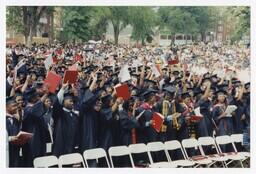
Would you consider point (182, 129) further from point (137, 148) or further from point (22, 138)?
point (22, 138)

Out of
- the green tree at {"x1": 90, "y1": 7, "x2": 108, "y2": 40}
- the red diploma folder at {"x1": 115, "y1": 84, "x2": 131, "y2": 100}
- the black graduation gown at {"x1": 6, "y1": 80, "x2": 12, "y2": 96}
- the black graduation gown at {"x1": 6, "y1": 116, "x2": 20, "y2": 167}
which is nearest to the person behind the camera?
the black graduation gown at {"x1": 6, "y1": 116, "x2": 20, "y2": 167}

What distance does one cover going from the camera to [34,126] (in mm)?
7059

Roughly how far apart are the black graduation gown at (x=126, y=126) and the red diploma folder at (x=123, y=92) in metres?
0.20

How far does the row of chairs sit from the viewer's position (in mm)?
7109

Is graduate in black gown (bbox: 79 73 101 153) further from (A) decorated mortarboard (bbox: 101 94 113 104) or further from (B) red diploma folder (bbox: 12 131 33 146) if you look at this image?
(B) red diploma folder (bbox: 12 131 33 146)

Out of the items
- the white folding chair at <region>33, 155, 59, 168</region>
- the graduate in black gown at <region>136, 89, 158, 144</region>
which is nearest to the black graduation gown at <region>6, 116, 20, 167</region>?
the white folding chair at <region>33, 155, 59, 168</region>

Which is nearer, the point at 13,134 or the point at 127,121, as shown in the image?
the point at 13,134

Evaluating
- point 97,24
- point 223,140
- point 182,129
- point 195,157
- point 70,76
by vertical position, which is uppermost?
point 97,24

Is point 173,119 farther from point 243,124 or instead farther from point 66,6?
point 66,6

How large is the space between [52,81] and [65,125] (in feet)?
1.89

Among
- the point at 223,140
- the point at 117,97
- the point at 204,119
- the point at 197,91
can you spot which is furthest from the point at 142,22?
the point at 223,140

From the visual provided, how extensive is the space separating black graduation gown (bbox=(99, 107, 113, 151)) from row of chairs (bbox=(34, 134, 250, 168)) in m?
0.08

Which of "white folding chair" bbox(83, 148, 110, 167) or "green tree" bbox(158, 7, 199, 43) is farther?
"green tree" bbox(158, 7, 199, 43)
